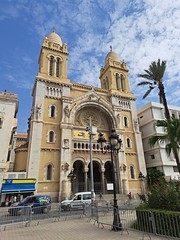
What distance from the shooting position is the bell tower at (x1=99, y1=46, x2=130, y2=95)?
3692 centimetres

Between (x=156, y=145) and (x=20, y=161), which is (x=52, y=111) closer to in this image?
(x=20, y=161)

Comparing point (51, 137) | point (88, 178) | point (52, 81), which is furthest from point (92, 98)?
point (88, 178)

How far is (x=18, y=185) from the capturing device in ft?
70.8

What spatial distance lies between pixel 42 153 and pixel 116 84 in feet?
72.7

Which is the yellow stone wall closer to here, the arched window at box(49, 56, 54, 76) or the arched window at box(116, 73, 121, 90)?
the arched window at box(49, 56, 54, 76)

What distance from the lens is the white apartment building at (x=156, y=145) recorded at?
3193 cm

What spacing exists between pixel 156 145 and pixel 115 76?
1716cm

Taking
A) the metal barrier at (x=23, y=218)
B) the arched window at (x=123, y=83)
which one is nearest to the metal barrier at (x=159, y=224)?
the metal barrier at (x=23, y=218)

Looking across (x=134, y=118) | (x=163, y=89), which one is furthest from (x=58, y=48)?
(x=163, y=89)

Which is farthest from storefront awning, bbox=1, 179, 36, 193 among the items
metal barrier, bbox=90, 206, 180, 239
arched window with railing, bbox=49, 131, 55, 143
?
metal barrier, bbox=90, 206, 180, 239

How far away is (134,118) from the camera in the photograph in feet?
113

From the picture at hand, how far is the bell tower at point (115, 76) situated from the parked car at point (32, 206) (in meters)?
24.8

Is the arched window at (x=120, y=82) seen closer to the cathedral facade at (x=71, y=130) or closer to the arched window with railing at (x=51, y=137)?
the cathedral facade at (x=71, y=130)

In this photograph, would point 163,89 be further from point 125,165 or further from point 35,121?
point 35,121
